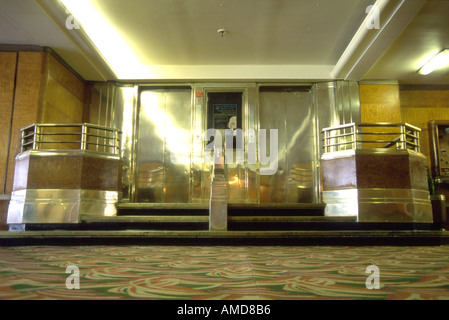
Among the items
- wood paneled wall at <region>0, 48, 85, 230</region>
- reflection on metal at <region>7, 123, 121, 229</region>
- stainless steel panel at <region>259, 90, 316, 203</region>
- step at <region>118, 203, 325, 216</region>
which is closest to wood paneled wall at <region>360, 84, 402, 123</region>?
stainless steel panel at <region>259, 90, 316, 203</region>

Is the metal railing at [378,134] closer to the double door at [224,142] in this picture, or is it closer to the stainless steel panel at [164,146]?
the double door at [224,142]

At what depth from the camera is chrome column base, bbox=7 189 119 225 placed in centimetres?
459

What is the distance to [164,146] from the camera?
7.18 metres

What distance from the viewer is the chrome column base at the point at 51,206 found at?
459 cm

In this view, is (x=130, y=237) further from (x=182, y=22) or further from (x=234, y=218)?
(x=182, y=22)

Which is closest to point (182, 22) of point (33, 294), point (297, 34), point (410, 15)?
point (297, 34)

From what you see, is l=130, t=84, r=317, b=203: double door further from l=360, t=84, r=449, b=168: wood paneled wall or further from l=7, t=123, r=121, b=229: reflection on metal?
l=7, t=123, r=121, b=229: reflection on metal

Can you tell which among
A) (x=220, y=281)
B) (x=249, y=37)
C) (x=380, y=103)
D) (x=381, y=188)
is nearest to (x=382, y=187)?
(x=381, y=188)

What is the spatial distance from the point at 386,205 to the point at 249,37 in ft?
12.0

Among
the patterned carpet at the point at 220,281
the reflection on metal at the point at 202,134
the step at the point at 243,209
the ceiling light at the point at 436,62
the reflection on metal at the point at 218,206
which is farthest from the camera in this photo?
the reflection on metal at the point at 202,134

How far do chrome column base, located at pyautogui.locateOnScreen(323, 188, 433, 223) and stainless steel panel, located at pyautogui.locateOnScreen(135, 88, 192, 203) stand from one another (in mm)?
3487

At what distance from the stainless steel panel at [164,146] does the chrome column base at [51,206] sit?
226 centimetres

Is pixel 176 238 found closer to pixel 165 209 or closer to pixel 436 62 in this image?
pixel 165 209

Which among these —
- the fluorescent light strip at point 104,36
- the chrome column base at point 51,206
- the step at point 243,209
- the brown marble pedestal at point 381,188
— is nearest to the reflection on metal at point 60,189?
the chrome column base at point 51,206
